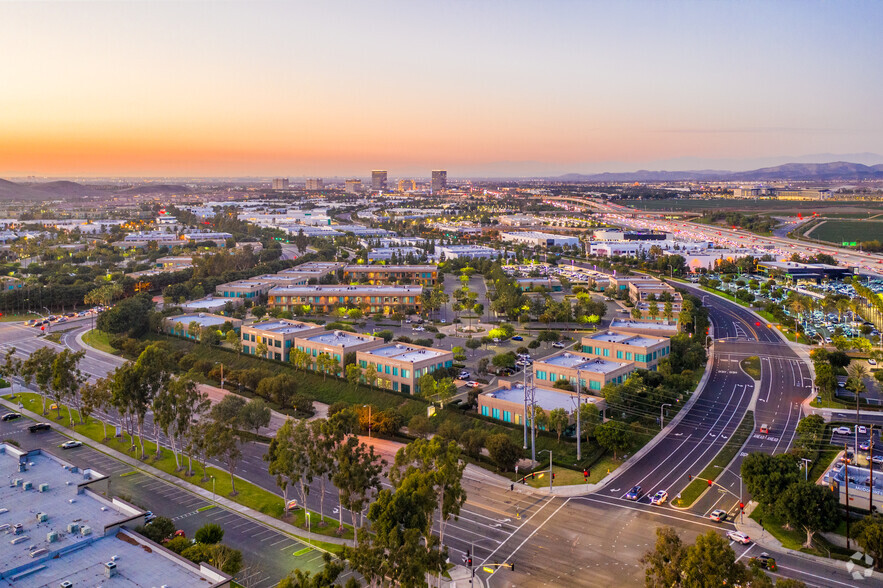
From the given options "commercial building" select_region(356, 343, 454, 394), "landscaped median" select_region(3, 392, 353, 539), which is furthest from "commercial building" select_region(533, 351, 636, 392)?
"landscaped median" select_region(3, 392, 353, 539)

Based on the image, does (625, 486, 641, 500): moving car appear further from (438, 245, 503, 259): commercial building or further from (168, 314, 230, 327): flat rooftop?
(438, 245, 503, 259): commercial building

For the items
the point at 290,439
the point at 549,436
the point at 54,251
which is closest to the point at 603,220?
the point at 54,251

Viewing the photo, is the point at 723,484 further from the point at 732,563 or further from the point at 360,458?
the point at 360,458

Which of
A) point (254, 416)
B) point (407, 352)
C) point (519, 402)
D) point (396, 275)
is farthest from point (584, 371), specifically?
point (396, 275)

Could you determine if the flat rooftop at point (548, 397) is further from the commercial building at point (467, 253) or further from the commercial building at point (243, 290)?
the commercial building at point (467, 253)

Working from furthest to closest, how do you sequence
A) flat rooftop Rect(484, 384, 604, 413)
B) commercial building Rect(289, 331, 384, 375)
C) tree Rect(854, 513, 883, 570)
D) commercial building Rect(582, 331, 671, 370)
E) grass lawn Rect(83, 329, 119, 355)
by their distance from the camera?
grass lawn Rect(83, 329, 119, 355) < commercial building Rect(289, 331, 384, 375) < commercial building Rect(582, 331, 671, 370) < flat rooftop Rect(484, 384, 604, 413) < tree Rect(854, 513, 883, 570)

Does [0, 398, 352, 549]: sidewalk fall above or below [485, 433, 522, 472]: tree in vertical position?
below

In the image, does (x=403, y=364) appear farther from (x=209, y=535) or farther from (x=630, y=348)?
(x=209, y=535)

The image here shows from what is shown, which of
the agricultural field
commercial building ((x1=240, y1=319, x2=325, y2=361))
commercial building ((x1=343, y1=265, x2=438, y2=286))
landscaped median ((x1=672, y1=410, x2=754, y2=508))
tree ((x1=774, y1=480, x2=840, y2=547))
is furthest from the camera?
the agricultural field
